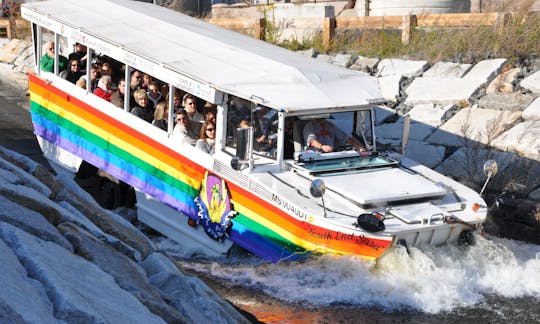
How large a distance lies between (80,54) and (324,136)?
4.87 metres

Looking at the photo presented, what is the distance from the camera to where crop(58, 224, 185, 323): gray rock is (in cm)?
570

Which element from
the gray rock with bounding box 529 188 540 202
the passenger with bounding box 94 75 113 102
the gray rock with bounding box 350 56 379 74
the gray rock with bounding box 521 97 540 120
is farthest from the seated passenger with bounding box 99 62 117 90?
the gray rock with bounding box 521 97 540 120

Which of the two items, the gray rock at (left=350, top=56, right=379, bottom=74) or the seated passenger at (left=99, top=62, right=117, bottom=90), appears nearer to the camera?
the seated passenger at (left=99, top=62, right=117, bottom=90)

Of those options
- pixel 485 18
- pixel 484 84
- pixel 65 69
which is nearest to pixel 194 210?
pixel 65 69

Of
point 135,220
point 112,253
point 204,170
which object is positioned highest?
point 112,253

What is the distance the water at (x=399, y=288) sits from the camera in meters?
9.35

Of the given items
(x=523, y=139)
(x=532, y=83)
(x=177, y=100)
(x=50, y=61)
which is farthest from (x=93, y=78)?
(x=532, y=83)

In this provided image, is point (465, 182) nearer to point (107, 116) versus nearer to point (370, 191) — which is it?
point (370, 191)

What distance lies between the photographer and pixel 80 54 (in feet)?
46.0

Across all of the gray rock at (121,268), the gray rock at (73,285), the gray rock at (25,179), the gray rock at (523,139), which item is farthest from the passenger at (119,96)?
the gray rock at (73,285)

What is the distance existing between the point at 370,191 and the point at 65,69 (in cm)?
621

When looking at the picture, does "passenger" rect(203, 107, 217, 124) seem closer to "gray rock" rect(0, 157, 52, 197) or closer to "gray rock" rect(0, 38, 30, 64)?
"gray rock" rect(0, 157, 52, 197)

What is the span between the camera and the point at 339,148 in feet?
36.7

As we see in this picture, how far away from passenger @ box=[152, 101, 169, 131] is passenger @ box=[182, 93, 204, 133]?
1.37ft
